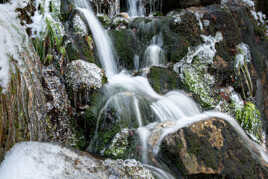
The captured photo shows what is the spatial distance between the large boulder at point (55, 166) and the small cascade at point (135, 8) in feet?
27.3

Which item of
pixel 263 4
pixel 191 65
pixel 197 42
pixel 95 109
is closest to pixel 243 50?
pixel 197 42

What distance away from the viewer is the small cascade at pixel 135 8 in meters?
10.1

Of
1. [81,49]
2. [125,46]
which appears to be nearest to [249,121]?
[125,46]

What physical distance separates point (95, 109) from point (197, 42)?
4.27 metres

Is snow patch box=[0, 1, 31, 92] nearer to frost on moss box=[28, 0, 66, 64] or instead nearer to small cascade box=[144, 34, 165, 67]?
frost on moss box=[28, 0, 66, 64]

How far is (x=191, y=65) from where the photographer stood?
22.3ft

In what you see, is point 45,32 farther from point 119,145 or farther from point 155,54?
point 155,54

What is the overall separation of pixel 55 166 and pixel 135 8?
29.5 feet

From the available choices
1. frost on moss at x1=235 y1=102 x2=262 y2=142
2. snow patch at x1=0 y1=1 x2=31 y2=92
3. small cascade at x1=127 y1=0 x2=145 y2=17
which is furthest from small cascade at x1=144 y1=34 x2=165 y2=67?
snow patch at x1=0 y1=1 x2=31 y2=92

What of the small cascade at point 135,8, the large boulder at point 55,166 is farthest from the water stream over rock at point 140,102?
the small cascade at point 135,8

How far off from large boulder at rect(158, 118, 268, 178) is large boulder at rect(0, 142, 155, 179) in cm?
69

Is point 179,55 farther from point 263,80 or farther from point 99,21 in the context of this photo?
point 263,80

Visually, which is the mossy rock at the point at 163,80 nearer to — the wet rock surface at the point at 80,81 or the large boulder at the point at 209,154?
the wet rock surface at the point at 80,81

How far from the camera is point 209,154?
11.8ft
